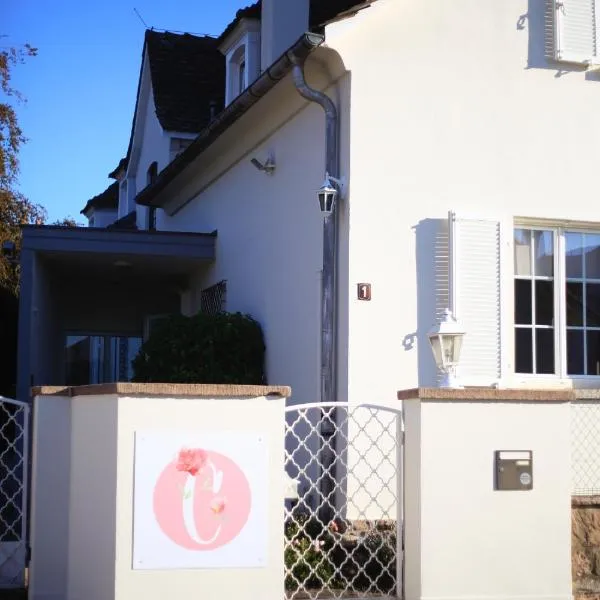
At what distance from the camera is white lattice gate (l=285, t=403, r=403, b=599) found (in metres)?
7.31

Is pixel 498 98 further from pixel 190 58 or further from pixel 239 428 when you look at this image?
pixel 190 58

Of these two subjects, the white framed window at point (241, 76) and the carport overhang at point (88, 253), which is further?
the white framed window at point (241, 76)

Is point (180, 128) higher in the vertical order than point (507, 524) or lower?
higher

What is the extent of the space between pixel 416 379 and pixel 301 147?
9.30ft

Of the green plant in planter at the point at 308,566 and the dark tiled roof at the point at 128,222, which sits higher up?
the dark tiled roof at the point at 128,222

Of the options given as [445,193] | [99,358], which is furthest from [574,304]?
[99,358]

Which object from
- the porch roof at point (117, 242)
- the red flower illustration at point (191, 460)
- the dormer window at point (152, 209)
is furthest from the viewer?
the dormer window at point (152, 209)

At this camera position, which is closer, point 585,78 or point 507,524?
point 507,524

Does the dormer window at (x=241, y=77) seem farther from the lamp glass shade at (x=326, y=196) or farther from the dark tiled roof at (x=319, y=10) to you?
the lamp glass shade at (x=326, y=196)

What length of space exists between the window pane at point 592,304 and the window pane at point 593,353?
113 millimetres

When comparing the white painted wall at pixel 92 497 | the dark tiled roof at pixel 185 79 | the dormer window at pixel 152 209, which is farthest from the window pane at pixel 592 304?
the dormer window at pixel 152 209

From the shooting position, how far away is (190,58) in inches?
763

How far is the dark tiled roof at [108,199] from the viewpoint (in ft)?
87.0

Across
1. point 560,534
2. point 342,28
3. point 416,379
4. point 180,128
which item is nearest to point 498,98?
point 342,28
